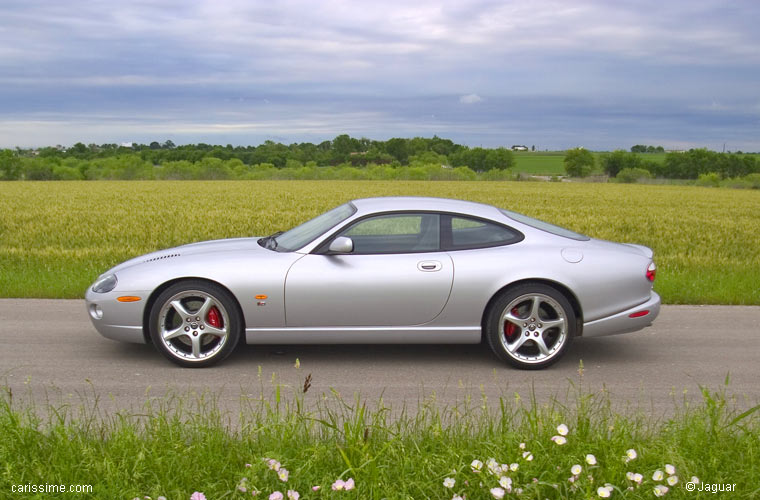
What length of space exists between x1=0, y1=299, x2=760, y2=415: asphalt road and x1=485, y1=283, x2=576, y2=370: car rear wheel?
132 mm

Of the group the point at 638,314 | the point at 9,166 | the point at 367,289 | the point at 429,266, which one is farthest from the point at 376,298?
the point at 9,166

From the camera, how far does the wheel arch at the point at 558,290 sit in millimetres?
5977

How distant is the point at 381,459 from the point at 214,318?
2.64 m

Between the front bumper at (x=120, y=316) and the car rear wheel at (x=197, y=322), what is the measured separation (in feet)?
0.42

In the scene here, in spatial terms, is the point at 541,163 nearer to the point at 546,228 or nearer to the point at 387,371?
the point at 546,228

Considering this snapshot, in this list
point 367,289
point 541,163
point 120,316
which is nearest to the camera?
point 367,289

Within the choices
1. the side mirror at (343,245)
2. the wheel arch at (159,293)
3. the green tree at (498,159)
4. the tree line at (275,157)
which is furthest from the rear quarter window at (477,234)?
the green tree at (498,159)

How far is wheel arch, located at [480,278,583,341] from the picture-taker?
5.98 metres

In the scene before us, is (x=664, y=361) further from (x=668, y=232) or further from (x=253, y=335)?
(x=668, y=232)

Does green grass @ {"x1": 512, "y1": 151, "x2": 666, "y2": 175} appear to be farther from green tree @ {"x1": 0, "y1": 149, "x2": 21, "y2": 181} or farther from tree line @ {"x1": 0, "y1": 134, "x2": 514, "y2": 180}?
green tree @ {"x1": 0, "y1": 149, "x2": 21, "y2": 181}

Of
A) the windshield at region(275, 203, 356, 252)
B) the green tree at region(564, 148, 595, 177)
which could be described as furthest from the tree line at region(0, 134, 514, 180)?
the windshield at region(275, 203, 356, 252)

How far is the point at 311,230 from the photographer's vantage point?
653 centimetres

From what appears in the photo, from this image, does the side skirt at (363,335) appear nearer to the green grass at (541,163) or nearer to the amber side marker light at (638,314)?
the amber side marker light at (638,314)

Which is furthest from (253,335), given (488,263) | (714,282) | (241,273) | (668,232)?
(668,232)
